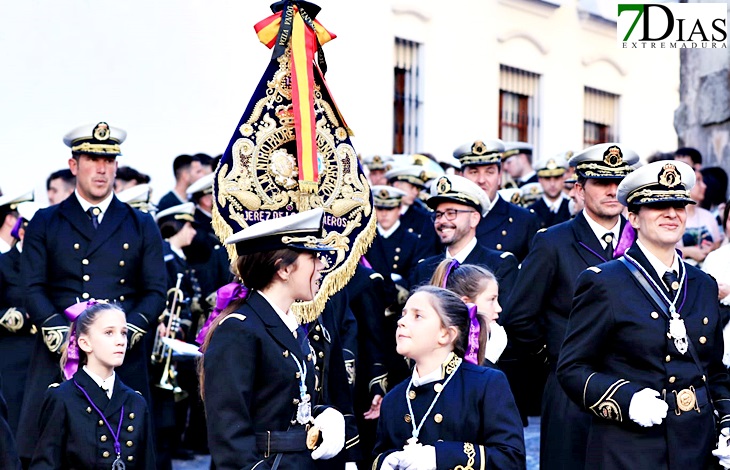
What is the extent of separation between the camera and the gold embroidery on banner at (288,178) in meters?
7.51

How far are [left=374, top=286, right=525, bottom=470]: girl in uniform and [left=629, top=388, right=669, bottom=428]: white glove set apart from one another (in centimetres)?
51

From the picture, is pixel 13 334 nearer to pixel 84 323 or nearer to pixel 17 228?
pixel 17 228

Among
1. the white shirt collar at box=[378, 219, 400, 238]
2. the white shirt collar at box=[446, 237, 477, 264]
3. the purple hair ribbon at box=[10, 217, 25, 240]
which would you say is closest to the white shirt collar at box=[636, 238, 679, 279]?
the white shirt collar at box=[446, 237, 477, 264]

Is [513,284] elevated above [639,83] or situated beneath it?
situated beneath

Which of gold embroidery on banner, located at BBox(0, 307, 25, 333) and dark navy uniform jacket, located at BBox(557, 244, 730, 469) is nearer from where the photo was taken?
dark navy uniform jacket, located at BBox(557, 244, 730, 469)

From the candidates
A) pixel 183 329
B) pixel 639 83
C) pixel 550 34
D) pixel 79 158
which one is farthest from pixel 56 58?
pixel 639 83

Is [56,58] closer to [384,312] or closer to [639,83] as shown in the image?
[384,312]

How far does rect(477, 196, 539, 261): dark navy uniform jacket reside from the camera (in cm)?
984

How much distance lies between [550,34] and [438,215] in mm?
12989

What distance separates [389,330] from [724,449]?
4.05 m

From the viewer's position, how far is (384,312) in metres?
9.73

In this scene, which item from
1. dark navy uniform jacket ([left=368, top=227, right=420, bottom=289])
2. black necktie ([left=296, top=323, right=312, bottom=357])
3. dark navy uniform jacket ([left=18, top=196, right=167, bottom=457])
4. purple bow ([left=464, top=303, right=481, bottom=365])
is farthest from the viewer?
dark navy uniform jacket ([left=368, top=227, right=420, bottom=289])

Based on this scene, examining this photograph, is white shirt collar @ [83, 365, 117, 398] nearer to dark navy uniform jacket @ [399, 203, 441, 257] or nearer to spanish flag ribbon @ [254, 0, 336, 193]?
spanish flag ribbon @ [254, 0, 336, 193]

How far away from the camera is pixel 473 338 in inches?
255
